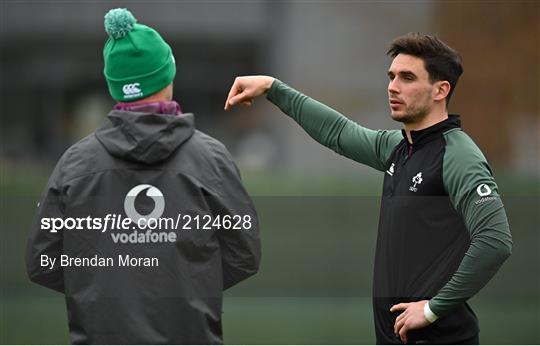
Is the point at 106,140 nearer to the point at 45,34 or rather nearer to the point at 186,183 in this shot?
the point at 186,183

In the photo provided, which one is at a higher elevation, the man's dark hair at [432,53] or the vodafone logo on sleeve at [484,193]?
the man's dark hair at [432,53]

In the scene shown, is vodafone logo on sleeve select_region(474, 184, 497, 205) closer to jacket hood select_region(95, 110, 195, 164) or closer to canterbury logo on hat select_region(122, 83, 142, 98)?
jacket hood select_region(95, 110, 195, 164)

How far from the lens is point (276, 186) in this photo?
9.46 metres

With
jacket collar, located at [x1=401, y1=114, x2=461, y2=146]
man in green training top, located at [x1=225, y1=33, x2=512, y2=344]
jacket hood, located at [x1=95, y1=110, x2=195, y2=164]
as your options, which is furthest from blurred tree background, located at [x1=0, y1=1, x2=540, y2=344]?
jacket hood, located at [x1=95, y1=110, x2=195, y2=164]

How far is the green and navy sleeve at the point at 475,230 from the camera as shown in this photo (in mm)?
3543

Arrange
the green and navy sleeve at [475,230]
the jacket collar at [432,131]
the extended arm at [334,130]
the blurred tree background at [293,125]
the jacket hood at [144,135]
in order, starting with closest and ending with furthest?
the jacket hood at [144,135]
the green and navy sleeve at [475,230]
the jacket collar at [432,131]
the extended arm at [334,130]
the blurred tree background at [293,125]

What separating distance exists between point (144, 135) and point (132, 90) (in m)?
0.25

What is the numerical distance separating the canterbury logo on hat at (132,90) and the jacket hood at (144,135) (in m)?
0.13

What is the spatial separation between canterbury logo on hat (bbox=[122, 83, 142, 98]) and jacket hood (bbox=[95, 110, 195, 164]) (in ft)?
0.43

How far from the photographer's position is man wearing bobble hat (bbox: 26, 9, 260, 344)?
3.46 meters

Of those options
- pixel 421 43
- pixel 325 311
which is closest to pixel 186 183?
pixel 421 43

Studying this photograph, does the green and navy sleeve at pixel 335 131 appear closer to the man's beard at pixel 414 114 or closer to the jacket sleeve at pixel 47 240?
the man's beard at pixel 414 114

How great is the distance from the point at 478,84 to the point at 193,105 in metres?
16.8

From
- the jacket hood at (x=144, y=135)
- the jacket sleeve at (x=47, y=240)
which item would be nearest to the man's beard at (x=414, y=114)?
the jacket hood at (x=144, y=135)
